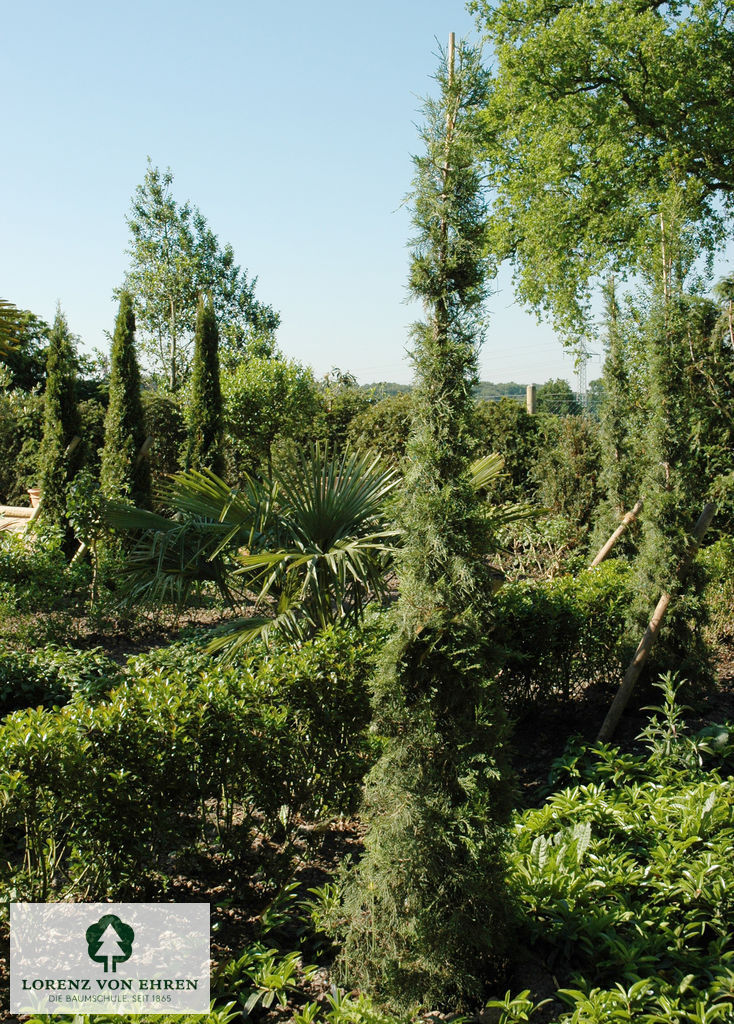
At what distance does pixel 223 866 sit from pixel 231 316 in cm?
2961

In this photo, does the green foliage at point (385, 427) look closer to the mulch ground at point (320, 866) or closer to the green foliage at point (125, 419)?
the green foliage at point (125, 419)

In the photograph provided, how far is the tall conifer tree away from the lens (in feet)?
8.42

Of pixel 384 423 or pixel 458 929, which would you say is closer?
pixel 458 929

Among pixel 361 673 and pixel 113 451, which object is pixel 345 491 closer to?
pixel 361 673

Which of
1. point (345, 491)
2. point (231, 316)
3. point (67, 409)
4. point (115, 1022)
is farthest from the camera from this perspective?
point (231, 316)

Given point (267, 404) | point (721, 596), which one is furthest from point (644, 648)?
point (267, 404)

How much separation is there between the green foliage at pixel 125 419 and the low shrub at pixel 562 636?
7.06 meters

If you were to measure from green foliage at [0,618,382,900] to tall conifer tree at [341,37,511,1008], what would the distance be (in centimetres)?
76

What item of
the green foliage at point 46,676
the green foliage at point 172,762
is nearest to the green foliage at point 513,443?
the green foliage at point 46,676

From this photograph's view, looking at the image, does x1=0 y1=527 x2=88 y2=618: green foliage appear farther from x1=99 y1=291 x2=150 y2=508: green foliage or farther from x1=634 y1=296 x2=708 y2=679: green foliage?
x1=634 y1=296 x2=708 y2=679: green foliage

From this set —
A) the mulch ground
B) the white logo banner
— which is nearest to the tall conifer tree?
the mulch ground

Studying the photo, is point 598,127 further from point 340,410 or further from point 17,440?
point 17,440

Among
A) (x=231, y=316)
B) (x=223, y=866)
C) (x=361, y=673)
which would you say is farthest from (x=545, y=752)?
(x=231, y=316)

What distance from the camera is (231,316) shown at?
31.0m
